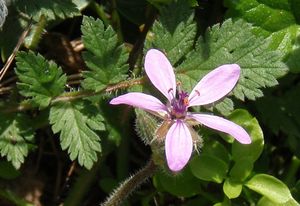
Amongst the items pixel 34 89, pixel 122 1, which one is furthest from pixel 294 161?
pixel 34 89

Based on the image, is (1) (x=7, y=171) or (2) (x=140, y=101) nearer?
(2) (x=140, y=101)

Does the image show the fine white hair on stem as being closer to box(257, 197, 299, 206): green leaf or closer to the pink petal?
the pink petal

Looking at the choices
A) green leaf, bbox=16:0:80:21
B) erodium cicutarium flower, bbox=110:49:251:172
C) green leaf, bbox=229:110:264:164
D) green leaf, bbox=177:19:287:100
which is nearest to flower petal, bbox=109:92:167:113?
erodium cicutarium flower, bbox=110:49:251:172

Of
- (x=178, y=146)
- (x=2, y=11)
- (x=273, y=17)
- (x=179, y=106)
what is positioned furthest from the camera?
(x=273, y=17)

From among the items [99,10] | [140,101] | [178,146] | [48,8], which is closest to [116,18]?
[99,10]

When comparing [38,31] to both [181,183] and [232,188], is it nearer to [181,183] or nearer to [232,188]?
[181,183]

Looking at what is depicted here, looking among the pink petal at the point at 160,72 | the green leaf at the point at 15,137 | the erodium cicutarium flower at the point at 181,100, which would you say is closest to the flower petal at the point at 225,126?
the erodium cicutarium flower at the point at 181,100

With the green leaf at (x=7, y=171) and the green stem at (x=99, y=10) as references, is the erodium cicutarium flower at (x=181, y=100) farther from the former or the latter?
the green leaf at (x=7, y=171)
